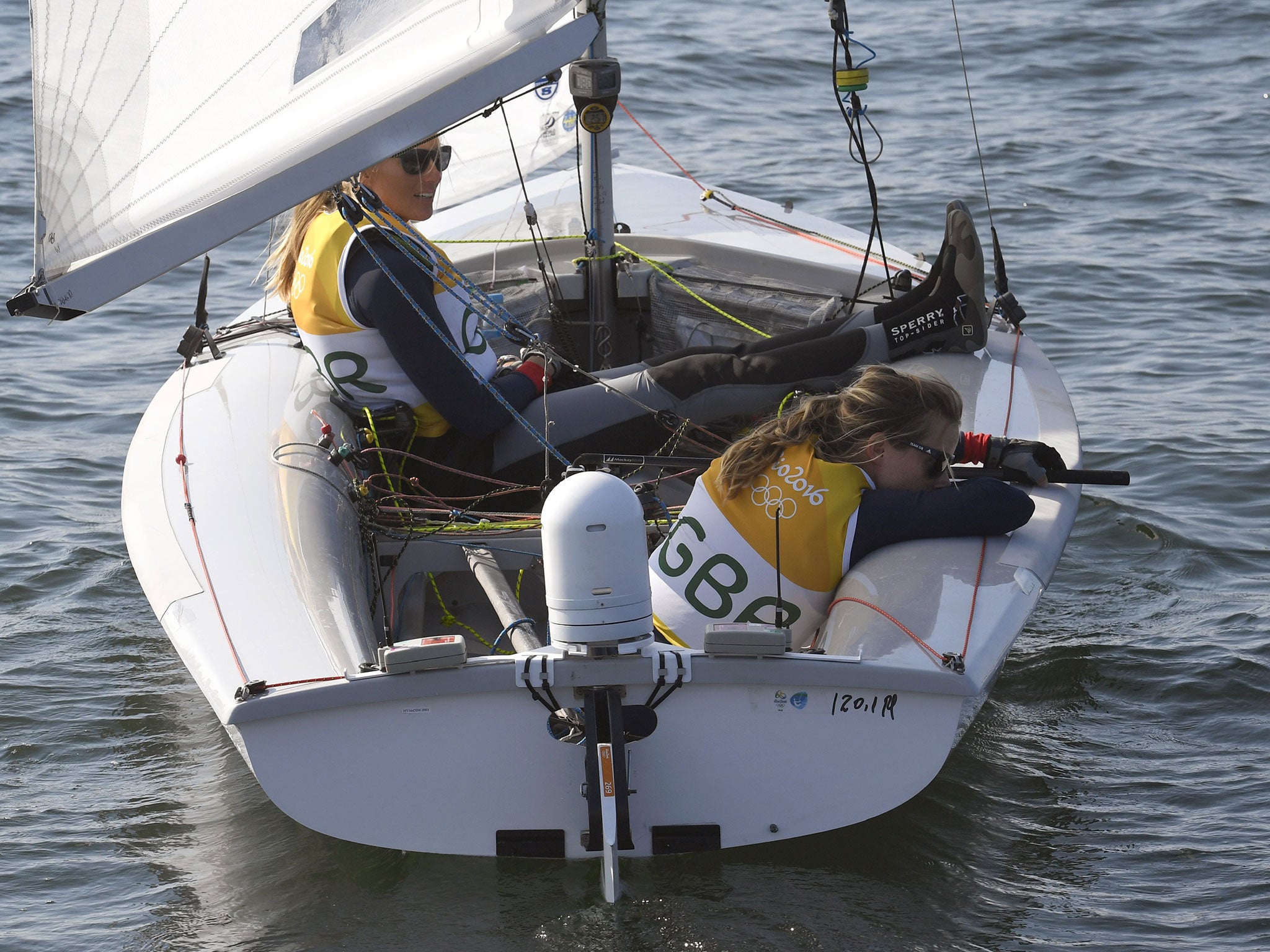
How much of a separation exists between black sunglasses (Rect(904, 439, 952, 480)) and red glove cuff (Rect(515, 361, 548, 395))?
0.91m

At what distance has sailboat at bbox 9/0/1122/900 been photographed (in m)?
2.11

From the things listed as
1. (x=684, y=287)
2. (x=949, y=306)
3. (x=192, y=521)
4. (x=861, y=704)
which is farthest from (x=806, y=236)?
(x=861, y=704)

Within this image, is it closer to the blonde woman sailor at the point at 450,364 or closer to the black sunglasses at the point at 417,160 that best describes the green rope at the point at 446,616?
the blonde woman sailor at the point at 450,364

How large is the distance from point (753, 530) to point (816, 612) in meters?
0.22

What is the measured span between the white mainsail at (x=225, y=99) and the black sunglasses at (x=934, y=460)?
2.73 feet

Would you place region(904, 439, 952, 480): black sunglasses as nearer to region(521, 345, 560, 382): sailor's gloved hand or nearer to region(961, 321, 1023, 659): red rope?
region(961, 321, 1023, 659): red rope

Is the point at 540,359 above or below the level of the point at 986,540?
above

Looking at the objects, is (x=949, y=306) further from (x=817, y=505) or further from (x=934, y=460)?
(x=817, y=505)

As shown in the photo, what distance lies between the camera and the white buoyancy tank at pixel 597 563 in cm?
196

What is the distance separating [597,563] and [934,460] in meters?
0.81

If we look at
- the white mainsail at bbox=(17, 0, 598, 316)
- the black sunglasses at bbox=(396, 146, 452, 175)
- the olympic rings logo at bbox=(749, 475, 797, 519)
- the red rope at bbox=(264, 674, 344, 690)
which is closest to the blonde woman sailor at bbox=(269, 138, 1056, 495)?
the black sunglasses at bbox=(396, 146, 452, 175)

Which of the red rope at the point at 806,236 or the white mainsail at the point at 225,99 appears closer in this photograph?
the white mainsail at the point at 225,99

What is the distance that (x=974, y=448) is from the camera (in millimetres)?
2836

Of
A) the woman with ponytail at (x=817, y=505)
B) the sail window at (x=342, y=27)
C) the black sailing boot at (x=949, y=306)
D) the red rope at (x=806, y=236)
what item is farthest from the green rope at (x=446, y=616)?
the red rope at (x=806, y=236)
